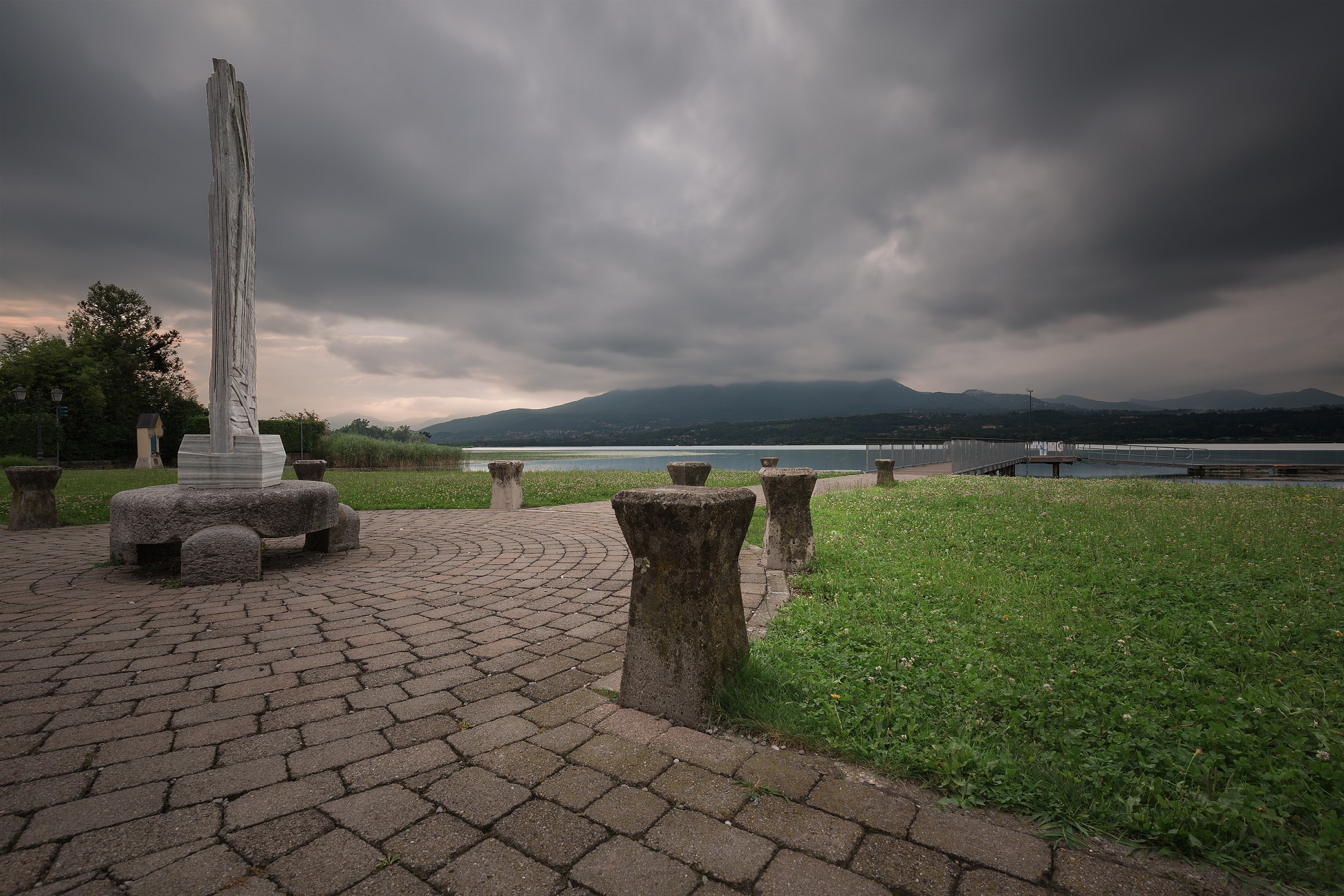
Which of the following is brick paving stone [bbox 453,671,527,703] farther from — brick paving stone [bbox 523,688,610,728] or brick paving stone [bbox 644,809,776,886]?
brick paving stone [bbox 644,809,776,886]

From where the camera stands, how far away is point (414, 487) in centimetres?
1436

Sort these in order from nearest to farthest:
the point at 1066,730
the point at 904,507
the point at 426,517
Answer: the point at 1066,730 < the point at 904,507 < the point at 426,517

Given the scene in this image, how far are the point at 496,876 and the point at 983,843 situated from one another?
1.52 meters

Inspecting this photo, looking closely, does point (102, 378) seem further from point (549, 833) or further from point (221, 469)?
point (549, 833)

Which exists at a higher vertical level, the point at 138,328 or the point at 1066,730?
the point at 138,328

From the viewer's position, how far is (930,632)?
348cm

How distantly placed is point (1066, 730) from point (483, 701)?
2.67m

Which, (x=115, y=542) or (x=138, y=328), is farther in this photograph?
(x=138, y=328)

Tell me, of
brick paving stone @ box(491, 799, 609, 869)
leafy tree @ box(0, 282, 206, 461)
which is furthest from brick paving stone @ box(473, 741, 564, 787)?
leafy tree @ box(0, 282, 206, 461)

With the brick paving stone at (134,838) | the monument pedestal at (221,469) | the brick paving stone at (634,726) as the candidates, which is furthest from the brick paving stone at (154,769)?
the monument pedestal at (221,469)

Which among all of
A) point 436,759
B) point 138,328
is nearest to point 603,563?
point 436,759

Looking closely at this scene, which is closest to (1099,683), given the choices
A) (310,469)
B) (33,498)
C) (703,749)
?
(703,749)

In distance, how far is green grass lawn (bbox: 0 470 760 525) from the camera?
10492mm

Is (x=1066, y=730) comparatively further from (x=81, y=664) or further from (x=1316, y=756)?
(x=81, y=664)
